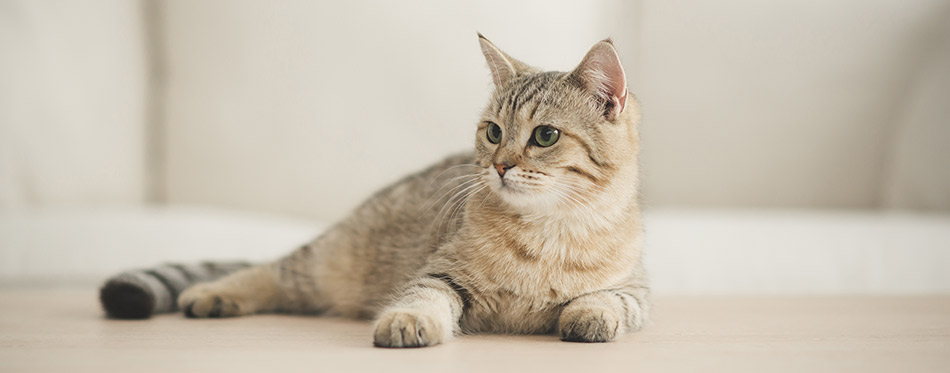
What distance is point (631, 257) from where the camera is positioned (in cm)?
157

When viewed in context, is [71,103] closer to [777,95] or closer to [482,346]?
[482,346]

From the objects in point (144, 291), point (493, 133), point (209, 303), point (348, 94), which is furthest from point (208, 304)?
point (348, 94)

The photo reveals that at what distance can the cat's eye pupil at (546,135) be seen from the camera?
143 centimetres

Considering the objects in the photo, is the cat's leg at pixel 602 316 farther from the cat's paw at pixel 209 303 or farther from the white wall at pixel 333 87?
the white wall at pixel 333 87

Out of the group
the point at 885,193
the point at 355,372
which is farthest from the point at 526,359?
the point at 885,193

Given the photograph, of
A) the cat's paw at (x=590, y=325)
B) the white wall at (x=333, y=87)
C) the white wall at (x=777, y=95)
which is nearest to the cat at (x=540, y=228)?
the cat's paw at (x=590, y=325)

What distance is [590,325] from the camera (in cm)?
135

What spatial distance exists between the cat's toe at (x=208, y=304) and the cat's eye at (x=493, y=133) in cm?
75

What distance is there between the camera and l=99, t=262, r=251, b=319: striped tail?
159 cm

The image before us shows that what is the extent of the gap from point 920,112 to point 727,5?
98cm

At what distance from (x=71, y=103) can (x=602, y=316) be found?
2.63 m

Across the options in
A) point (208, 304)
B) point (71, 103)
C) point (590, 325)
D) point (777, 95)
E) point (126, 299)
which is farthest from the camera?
point (777, 95)

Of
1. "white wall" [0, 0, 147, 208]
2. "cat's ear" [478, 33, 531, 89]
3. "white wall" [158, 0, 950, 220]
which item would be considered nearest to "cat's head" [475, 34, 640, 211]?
"cat's ear" [478, 33, 531, 89]

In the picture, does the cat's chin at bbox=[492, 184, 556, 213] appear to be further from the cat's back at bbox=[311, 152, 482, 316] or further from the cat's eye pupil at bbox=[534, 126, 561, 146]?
the cat's back at bbox=[311, 152, 482, 316]
